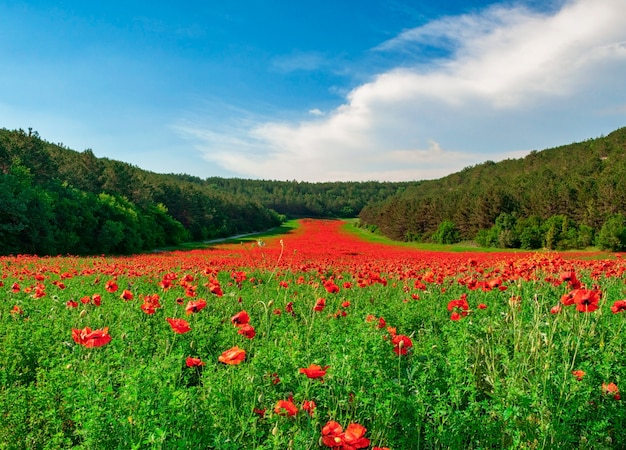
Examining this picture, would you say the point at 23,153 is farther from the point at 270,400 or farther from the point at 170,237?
the point at 270,400

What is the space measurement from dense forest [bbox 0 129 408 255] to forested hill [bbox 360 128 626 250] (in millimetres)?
36507

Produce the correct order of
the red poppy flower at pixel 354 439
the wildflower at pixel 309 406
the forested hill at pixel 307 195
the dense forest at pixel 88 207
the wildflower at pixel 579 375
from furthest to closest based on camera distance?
1. the forested hill at pixel 307 195
2. the dense forest at pixel 88 207
3. the wildflower at pixel 579 375
4. the wildflower at pixel 309 406
5. the red poppy flower at pixel 354 439

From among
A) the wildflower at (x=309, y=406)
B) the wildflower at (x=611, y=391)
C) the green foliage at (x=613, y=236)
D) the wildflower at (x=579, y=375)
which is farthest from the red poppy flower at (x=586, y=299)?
the green foliage at (x=613, y=236)

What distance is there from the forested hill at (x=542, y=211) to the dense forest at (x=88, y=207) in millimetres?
36507

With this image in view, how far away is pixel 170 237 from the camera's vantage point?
54156 mm

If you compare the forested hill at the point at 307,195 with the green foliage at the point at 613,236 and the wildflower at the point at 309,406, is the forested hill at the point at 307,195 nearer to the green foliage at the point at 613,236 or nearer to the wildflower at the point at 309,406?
the green foliage at the point at 613,236

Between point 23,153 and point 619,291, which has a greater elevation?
point 23,153

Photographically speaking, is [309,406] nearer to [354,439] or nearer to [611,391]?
[354,439]

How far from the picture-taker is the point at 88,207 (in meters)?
36.6

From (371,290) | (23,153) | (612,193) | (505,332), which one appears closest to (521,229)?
(612,193)

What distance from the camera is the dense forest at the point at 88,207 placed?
29.7 metres

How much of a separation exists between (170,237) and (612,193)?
5494 cm

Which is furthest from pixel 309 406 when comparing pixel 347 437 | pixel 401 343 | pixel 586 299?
pixel 586 299

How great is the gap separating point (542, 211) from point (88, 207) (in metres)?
54.7
